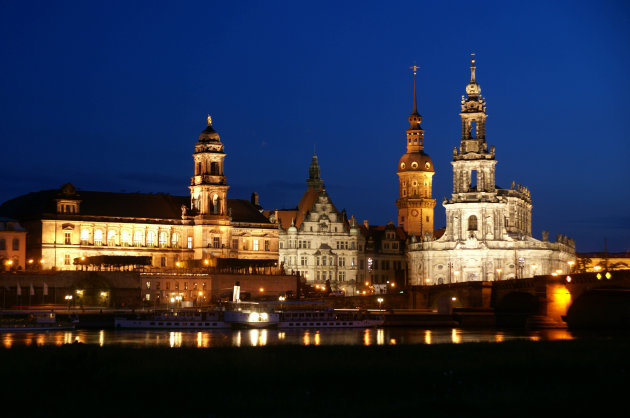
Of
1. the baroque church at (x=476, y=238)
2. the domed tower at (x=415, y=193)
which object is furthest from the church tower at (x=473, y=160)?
the domed tower at (x=415, y=193)

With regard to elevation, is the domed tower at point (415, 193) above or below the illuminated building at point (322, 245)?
above

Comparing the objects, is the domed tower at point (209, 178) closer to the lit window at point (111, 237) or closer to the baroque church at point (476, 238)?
the lit window at point (111, 237)

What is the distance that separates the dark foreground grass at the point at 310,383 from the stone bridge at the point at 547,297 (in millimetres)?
39072

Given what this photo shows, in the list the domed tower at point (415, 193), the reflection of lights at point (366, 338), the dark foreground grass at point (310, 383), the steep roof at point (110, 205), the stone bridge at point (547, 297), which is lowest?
the dark foreground grass at point (310, 383)

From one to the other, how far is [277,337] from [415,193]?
94916 mm

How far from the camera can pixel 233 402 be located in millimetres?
48719

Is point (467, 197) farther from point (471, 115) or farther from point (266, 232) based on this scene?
point (266, 232)

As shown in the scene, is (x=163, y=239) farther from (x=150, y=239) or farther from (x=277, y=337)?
(x=277, y=337)

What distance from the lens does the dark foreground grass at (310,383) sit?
155 ft

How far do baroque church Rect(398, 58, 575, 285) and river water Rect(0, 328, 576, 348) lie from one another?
4747 centimetres

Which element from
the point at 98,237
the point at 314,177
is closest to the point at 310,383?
the point at 98,237

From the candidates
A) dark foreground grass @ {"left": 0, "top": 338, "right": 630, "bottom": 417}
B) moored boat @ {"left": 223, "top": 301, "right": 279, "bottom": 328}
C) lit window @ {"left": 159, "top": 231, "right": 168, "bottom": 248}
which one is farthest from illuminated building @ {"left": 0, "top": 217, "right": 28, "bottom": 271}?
dark foreground grass @ {"left": 0, "top": 338, "right": 630, "bottom": 417}

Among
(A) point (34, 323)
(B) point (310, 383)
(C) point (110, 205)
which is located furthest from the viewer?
(C) point (110, 205)

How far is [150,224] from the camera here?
463 feet
